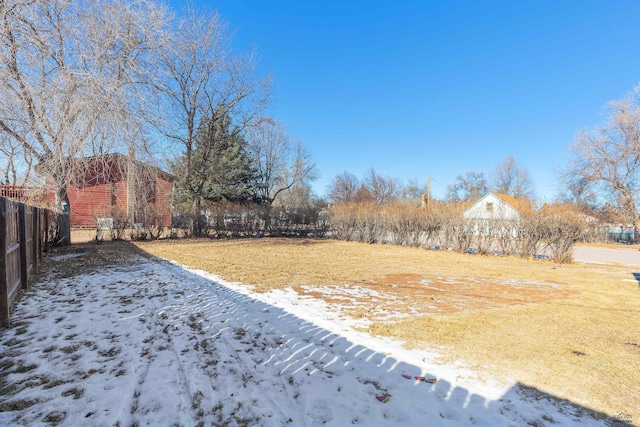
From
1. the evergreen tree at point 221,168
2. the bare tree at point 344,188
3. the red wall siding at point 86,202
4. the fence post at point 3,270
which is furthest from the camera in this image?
the bare tree at point 344,188

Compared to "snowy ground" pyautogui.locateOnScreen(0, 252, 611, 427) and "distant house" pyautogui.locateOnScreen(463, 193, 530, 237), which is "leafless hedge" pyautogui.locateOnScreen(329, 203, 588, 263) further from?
"snowy ground" pyautogui.locateOnScreen(0, 252, 611, 427)

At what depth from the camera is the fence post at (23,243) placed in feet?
15.5

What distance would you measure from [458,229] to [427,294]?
8.70 metres

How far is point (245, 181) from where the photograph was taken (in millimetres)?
24688

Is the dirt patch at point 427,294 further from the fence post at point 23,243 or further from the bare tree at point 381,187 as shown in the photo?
the bare tree at point 381,187

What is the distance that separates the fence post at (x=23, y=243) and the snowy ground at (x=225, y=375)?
75 centimetres

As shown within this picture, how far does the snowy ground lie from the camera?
218 cm

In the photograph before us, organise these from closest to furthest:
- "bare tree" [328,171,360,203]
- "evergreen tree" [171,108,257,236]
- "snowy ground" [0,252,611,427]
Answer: "snowy ground" [0,252,611,427]
"evergreen tree" [171,108,257,236]
"bare tree" [328,171,360,203]

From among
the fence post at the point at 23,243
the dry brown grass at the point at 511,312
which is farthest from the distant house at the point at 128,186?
the fence post at the point at 23,243

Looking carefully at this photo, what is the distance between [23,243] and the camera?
4.77 m

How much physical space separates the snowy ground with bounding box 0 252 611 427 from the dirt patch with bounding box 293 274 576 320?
99cm

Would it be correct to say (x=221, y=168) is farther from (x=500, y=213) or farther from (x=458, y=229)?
(x=500, y=213)

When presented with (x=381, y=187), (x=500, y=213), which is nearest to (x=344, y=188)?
(x=381, y=187)

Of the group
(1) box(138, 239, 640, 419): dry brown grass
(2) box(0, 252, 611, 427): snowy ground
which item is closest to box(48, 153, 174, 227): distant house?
(1) box(138, 239, 640, 419): dry brown grass
